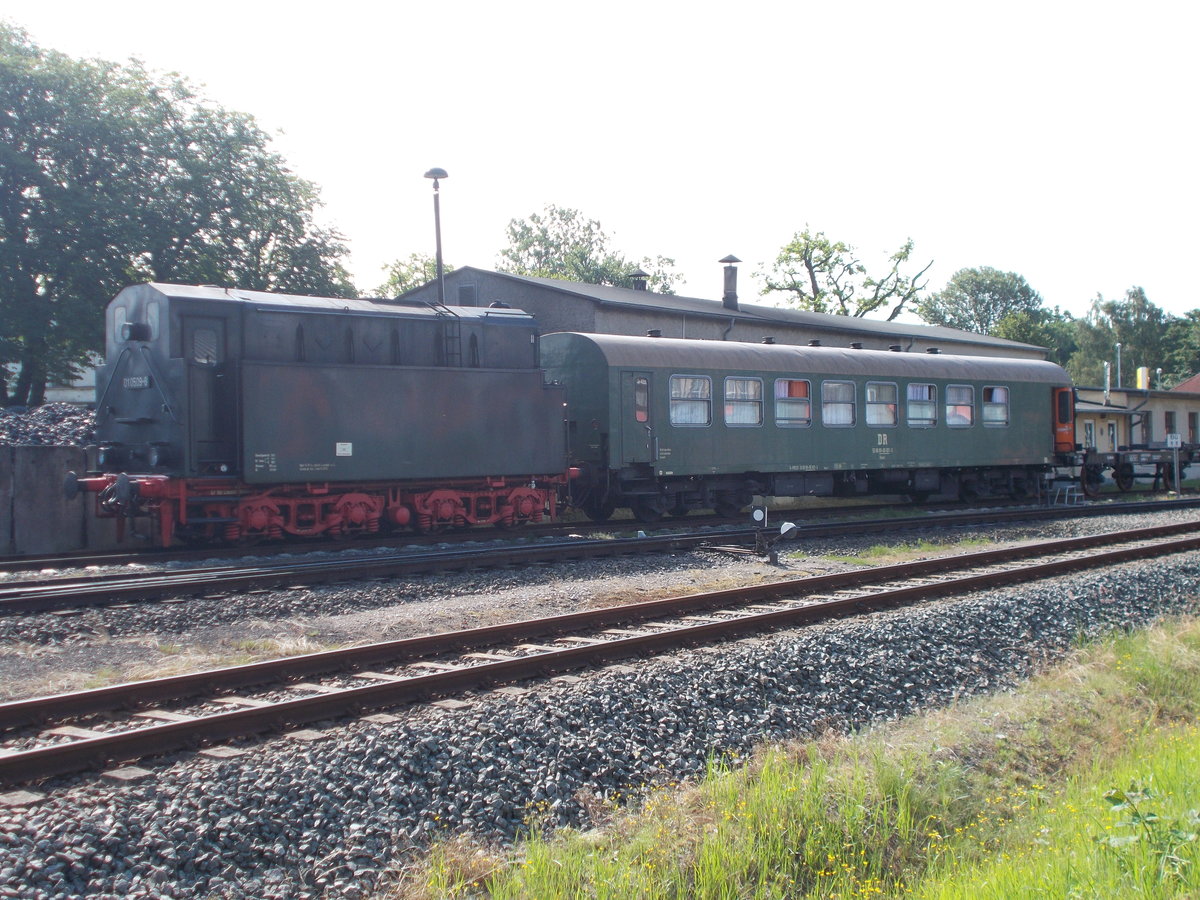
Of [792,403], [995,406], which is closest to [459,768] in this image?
[792,403]

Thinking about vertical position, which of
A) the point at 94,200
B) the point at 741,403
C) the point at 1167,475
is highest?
the point at 94,200

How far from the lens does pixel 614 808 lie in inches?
213

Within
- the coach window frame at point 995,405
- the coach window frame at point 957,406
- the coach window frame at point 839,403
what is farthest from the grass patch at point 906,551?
the coach window frame at point 995,405

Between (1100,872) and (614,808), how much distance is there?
2404 mm

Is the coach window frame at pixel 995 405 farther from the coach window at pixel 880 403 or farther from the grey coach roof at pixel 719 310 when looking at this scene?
the grey coach roof at pixel 719 310

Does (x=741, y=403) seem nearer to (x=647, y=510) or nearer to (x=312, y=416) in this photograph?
(x=647, y=510)

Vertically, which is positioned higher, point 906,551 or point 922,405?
point 922,405

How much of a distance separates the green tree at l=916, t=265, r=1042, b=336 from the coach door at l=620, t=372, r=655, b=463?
99002mm

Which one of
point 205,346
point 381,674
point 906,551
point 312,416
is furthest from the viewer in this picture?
point 906,551

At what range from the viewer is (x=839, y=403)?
19.2m

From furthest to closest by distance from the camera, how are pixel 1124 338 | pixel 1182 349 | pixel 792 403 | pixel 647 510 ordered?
pixel 1124 338 → pixel 1182 349 → pixel 792 403 → pixel 647 510

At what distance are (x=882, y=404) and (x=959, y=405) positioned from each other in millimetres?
2572

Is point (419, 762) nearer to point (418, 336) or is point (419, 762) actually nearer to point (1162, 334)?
point (418, 336)

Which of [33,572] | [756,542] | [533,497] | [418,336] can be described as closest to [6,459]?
[33,572]
